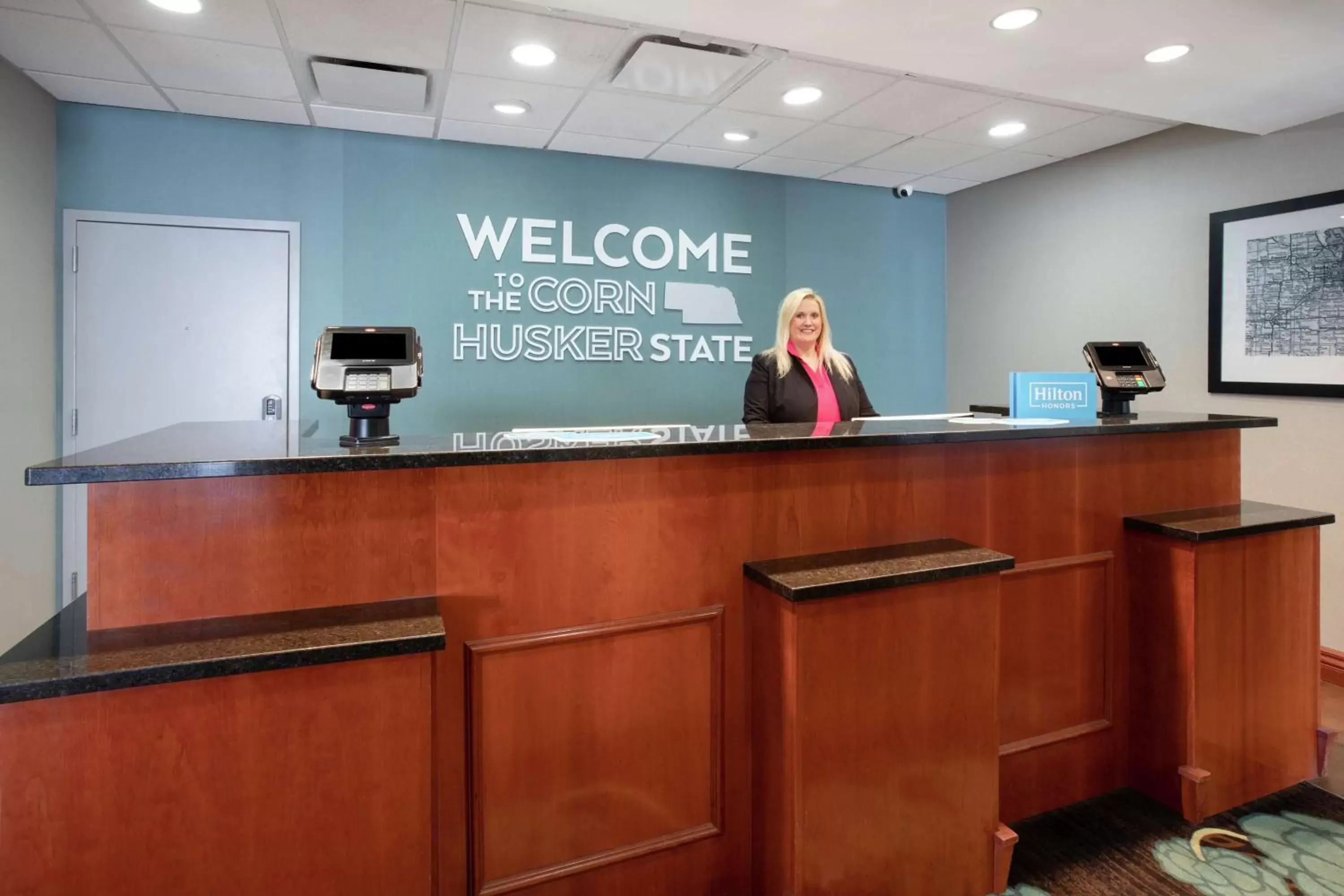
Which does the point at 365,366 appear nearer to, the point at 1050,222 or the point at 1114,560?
the point at 1114,560

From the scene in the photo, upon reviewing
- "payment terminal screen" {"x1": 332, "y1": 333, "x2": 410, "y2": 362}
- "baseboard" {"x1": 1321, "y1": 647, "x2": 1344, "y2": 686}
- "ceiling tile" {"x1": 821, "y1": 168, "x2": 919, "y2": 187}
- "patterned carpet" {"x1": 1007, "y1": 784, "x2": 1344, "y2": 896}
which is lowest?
"patterned carpet" {"x1": 1007, "y1": 784, "x2": 1344, "y2": 896}

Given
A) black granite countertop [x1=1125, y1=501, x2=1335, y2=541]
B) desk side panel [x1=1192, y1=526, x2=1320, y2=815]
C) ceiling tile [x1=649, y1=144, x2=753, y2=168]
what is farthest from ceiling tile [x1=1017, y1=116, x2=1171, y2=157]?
desk side panel [x1=1192, y1=526, x2=1320, y2=815]

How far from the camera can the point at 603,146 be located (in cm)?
457

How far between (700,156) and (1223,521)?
3.52 metres

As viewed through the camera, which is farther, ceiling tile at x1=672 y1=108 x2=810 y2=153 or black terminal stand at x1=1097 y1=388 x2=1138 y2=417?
ceiling tile at x1=672 y1=108 x2=810 y2=153

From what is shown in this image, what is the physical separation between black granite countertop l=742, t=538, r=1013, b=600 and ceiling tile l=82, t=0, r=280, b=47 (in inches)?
108

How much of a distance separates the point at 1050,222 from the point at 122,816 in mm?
5494

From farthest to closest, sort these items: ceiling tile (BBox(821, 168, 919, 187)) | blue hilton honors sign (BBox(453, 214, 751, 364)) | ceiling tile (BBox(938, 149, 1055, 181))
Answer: ceiling tile (BBox(821, 168, 919, 187)) → ceiling tile (BBox(938, 149, 1055, 181)) → blue hilton honors sign (BBox(453, 214, 751, 364))

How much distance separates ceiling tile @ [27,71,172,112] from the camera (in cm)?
352

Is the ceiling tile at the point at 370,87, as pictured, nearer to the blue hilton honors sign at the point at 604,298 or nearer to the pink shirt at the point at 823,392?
the blue hilton honors sign at the point at 604,298

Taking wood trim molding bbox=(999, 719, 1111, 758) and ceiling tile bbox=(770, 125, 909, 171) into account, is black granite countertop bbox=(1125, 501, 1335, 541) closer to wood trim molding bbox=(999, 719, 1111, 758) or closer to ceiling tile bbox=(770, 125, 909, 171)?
wood trim molding bbox=(999, 719, 1111, 758)

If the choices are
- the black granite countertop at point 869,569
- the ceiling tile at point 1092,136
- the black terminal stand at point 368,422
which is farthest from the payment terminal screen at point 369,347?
the ceiling tile at point 1092,136

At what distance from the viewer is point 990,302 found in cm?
555

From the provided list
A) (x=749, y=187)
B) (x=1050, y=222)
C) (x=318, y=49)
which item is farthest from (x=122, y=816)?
(x=1050, y=222)
